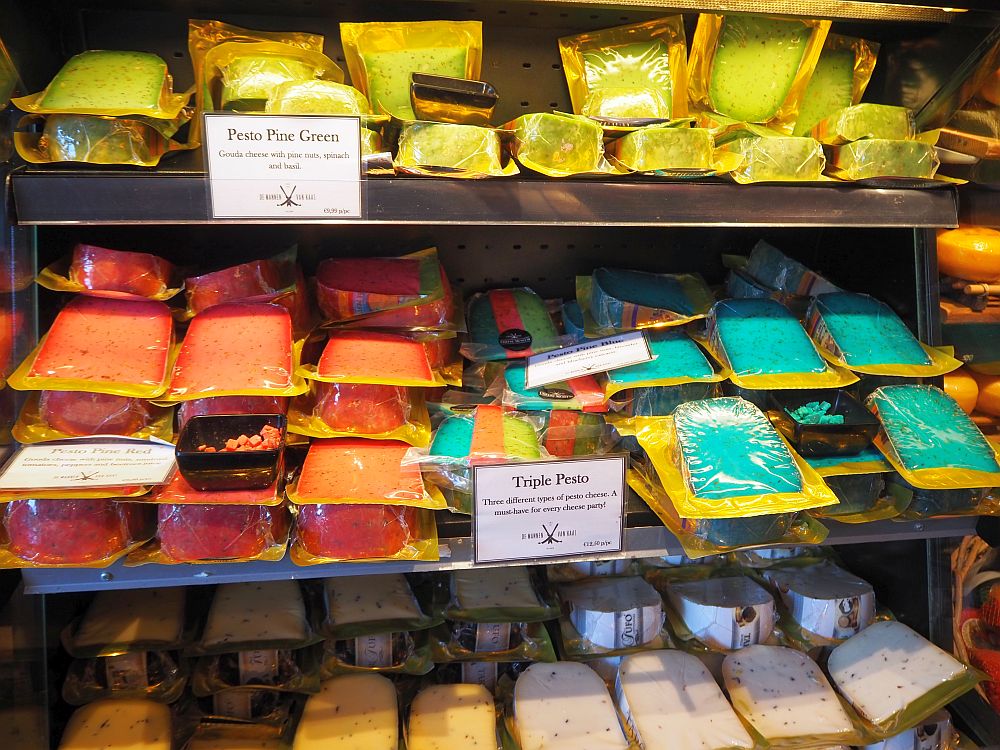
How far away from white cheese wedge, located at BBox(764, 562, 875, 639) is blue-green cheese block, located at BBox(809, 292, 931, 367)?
19.2 inches

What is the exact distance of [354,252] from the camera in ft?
4.87

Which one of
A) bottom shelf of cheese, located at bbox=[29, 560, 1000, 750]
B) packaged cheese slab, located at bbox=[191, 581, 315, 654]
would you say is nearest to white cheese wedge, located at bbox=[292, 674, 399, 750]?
bottom shelf of cheese, located at bbox=[29, 560, 1000, 750]

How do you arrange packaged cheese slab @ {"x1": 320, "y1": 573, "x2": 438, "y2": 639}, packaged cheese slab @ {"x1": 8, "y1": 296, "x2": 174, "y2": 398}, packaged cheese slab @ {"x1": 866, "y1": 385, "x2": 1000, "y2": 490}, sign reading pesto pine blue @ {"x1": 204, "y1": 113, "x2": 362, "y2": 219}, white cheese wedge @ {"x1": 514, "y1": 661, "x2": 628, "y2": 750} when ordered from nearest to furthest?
1. sign reading pesto pine blue @ {"x1": 204, "y1": 113, "x2": 362, "y2": 219}
2. packaged cheese slab @ {"x1": 8, "y1": 296, "x2": 174, "y2": 398}
3. packaged cheese slab @ {"x1": 866, "y1": 385, "x2": 1000, "y2": 490}
4. white cheese wedge @ {"x1": 514, "y1": 661, "x2": 628, "y2": 750}
5. packaged cheese slab @ {"x1": 320, "y1": 573, "x2": 438, "y2": 639}

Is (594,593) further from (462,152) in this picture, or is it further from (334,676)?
(462,152)

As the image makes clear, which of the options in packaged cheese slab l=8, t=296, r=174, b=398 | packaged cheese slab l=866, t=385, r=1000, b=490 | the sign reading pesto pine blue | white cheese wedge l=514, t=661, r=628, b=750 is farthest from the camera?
white cheese wedge l=514, t=661, r=628, b=750

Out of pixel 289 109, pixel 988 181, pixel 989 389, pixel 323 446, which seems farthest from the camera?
pixel 989 389

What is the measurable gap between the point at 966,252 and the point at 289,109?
45.4 inches

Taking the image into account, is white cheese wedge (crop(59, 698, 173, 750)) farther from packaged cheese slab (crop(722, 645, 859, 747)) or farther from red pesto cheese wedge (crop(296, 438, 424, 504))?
packaged cheese slab (crop(722, 645, 859, 747))

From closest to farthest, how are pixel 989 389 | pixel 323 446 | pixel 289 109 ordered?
1. pixel 289 109
2. pixel 323 446
3. pixel 989 389

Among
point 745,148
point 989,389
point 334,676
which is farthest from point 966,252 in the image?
point 334,676

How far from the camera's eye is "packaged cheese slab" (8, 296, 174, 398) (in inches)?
40.7

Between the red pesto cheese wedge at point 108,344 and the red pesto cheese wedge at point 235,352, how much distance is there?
35 mm

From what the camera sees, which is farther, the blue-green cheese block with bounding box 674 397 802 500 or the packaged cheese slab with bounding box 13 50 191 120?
the blue-green cheese block with bounding box 674 397 802 500

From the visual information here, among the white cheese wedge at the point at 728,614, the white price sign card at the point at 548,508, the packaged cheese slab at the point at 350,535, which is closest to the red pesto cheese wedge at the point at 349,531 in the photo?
the packaged cheese slab at the point at 350,535
